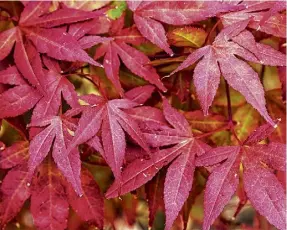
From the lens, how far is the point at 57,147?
0.74 metres

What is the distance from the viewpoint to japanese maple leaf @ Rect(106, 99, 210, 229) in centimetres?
73

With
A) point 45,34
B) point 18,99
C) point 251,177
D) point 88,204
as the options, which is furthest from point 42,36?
point 251,177

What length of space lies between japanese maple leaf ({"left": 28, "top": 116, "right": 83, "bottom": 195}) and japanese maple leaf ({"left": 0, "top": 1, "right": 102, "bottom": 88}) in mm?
69

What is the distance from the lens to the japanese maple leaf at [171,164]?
2.41 ft

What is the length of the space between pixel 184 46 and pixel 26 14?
0.30 meters

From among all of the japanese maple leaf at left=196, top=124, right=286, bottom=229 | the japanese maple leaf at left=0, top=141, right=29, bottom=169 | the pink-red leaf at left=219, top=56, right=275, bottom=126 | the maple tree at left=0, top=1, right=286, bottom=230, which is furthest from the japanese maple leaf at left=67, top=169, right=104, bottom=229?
the pink-red leaf at left=219, top=56, right=275, bottom=126

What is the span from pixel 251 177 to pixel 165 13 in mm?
324

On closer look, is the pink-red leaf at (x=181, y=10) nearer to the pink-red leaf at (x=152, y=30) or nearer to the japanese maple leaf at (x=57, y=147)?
the pink-red leaf at (x=152, y=30)

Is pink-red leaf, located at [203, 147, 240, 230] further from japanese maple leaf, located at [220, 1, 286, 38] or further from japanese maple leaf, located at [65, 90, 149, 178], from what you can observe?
japanese maple leaf, located at [220, 1, 286, 38]

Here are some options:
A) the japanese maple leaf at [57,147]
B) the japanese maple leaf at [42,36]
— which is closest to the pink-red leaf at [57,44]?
the japanese maple leaf at [42,36]

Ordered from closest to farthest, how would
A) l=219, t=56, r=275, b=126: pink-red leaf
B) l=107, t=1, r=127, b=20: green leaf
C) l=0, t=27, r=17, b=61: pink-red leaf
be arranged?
l=219, t=56, r=275, b=126: pink-red leaf → l=0, t=27, r=17, b=61: pink-red leaf → l=107, t=1, r=127, b=20: green leaf

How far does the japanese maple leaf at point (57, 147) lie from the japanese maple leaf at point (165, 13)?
8.5 inches

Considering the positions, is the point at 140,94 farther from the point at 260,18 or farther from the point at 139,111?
the point at 260,18

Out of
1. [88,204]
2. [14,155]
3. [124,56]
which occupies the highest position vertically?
[124,56]
